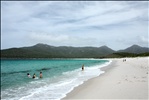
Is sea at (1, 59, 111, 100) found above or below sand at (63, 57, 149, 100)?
below

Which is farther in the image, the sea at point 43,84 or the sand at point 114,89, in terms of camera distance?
the sea at point 43,84

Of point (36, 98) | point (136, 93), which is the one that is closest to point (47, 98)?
point (36, 98)

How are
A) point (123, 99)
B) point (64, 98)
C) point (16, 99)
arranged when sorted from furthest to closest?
point (16, 99)
point (64, 98)
point (123, 99)

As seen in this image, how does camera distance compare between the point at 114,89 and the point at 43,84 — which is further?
the point at 43,84

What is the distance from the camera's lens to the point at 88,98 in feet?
37.0

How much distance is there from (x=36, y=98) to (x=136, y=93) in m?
6.69

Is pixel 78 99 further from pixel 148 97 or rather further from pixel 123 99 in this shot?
pixel 148 97

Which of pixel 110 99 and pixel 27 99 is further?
pixel 27 99

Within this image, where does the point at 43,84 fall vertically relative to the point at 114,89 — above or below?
below

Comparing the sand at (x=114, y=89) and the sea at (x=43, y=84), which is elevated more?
the sand at (x=114, y=89)

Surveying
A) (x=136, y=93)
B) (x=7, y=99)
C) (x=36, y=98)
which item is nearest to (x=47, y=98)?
(x=36, y=98)

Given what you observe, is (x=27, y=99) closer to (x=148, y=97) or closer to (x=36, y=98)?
(x=36, y=98)

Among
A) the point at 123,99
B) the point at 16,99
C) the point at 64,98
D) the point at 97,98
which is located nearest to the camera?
the point at 123,99

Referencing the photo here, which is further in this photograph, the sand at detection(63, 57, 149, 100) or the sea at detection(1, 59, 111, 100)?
the sea at detection(1, 59, 111, 100)
